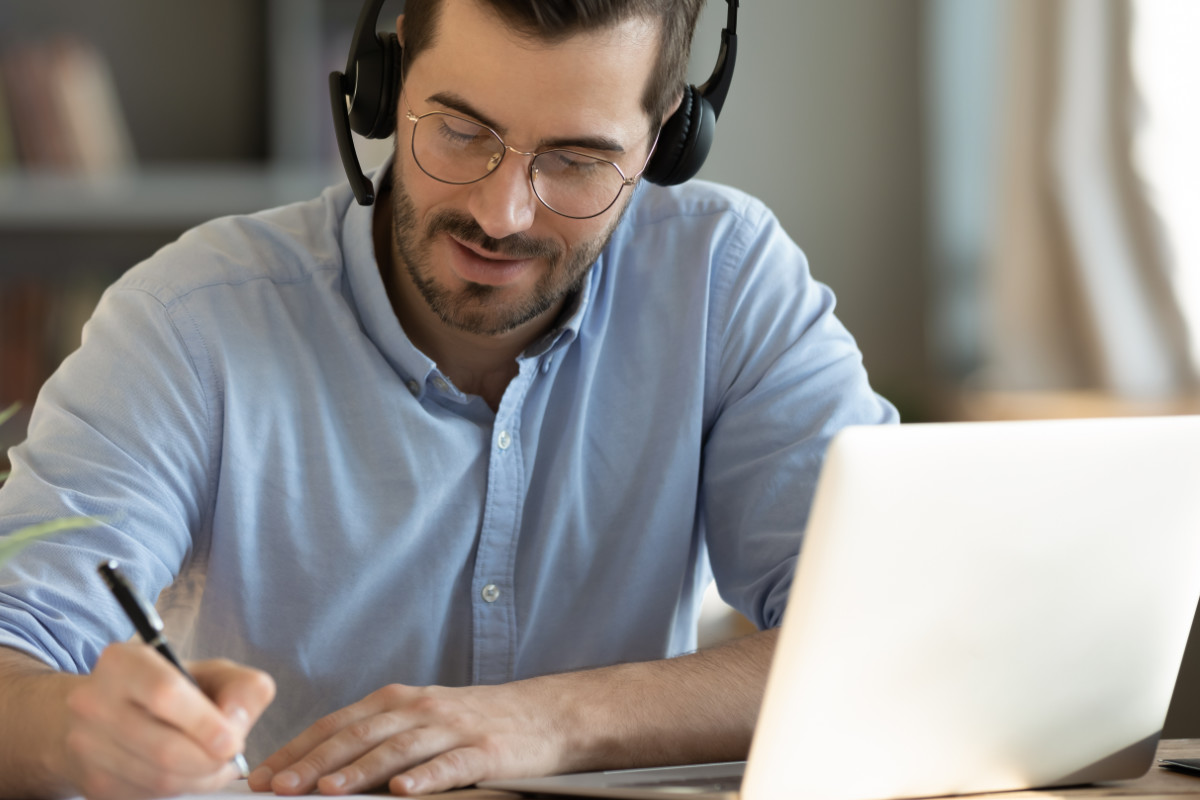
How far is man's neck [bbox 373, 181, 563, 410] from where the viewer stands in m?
1.39

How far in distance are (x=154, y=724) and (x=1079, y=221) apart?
→ 2.41 meters

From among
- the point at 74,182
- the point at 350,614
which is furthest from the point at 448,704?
the point at 74,182

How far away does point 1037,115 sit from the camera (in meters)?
2.84

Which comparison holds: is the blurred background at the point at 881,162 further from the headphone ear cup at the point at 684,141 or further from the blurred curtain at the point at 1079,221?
the headphone ear cup at the point at 684,141

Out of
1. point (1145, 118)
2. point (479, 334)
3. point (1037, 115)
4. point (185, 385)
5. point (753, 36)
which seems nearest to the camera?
point (185, 385)

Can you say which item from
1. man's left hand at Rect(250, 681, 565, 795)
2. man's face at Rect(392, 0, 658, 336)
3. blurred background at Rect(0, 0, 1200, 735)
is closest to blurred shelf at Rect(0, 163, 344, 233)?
blurred background at Rect(0, 0, 1200, 735)

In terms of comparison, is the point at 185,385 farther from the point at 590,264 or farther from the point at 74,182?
the point at 74,182

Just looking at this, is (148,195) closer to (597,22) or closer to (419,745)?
(597,22)

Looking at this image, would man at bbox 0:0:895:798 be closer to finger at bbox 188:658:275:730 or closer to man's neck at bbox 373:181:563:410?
man's neck at bbox 373:181:563:410

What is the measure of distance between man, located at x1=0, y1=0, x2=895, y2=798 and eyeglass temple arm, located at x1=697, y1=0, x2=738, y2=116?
0.14 ft

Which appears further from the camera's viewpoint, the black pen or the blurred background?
the blurred background

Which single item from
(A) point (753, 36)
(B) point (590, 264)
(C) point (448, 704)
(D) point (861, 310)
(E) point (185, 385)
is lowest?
(D) point (861, 310)

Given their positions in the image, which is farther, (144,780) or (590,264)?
(590,264)

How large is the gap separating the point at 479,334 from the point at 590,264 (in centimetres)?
14
